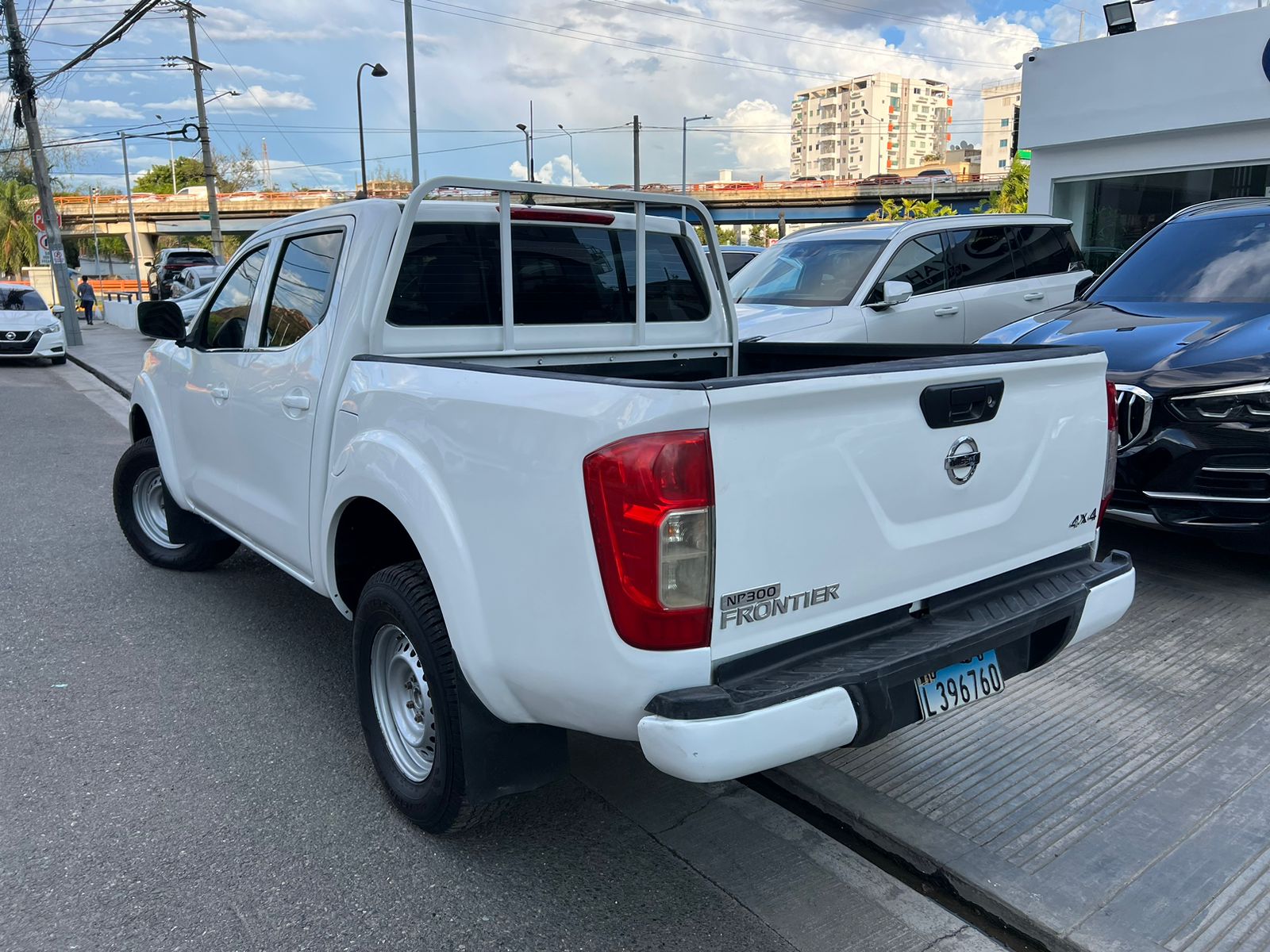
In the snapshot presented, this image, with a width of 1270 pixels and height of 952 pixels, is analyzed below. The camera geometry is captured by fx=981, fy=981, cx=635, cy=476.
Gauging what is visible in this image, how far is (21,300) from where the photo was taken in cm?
1959

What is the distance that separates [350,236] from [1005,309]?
6.93 meters

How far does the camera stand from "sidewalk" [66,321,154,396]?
51.3 ft

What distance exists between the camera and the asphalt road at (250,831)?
2629 millimetres

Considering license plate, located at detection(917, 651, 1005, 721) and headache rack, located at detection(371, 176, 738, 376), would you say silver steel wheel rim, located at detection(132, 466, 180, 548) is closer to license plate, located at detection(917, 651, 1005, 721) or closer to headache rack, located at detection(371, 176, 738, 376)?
headache rack, located at detection(371, 176, 738, 376)

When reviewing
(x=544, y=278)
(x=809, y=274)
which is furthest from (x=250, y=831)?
(x=809, y=274)

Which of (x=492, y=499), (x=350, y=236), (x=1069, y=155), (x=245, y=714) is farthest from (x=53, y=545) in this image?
(x=1069, y=155)

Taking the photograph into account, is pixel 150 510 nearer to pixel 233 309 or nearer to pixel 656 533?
pixel 233 309

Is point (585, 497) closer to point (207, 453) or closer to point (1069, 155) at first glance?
point (207, 453)

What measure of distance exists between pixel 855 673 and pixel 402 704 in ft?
5.12

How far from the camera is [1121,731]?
3570 mm

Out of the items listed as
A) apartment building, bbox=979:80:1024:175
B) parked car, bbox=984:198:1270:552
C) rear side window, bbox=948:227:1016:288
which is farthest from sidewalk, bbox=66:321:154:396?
apartment building, bbox=979:80:1024:175

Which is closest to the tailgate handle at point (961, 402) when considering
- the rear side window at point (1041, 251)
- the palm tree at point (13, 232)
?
the rear side window at point (1041, 251)

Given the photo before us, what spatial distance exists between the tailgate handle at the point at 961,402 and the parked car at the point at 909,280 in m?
5.06

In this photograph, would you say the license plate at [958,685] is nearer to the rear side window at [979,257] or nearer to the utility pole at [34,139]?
the rear side window at [979,257]
